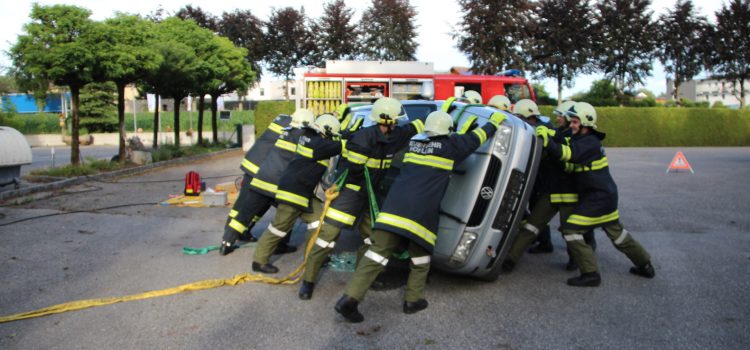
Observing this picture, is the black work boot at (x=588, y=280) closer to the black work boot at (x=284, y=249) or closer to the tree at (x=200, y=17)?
the black work boot at (x=284, y=249)

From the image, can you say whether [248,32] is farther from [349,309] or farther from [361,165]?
[349,309]

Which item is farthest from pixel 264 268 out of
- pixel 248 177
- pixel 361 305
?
pixel 361 305

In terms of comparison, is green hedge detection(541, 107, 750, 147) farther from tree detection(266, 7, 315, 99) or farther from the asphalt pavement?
the asphalt pavement

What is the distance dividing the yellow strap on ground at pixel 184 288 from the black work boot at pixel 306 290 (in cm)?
25

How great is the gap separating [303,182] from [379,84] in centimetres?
1095

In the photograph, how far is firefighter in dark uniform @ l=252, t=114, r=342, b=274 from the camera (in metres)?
5.71

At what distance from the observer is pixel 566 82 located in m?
37.4

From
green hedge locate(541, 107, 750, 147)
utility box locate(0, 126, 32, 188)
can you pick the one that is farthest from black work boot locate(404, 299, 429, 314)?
green hedge locate(541, 107, 750, 147)

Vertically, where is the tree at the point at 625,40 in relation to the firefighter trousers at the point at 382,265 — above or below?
above

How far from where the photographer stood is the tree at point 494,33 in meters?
33.4

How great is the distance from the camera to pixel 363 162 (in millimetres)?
5246

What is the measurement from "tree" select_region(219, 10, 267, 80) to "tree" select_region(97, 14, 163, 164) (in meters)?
23.4

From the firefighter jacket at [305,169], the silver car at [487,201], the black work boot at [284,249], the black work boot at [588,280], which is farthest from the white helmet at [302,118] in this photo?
the black work boot at [588,280]

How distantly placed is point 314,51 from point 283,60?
2200 mm
